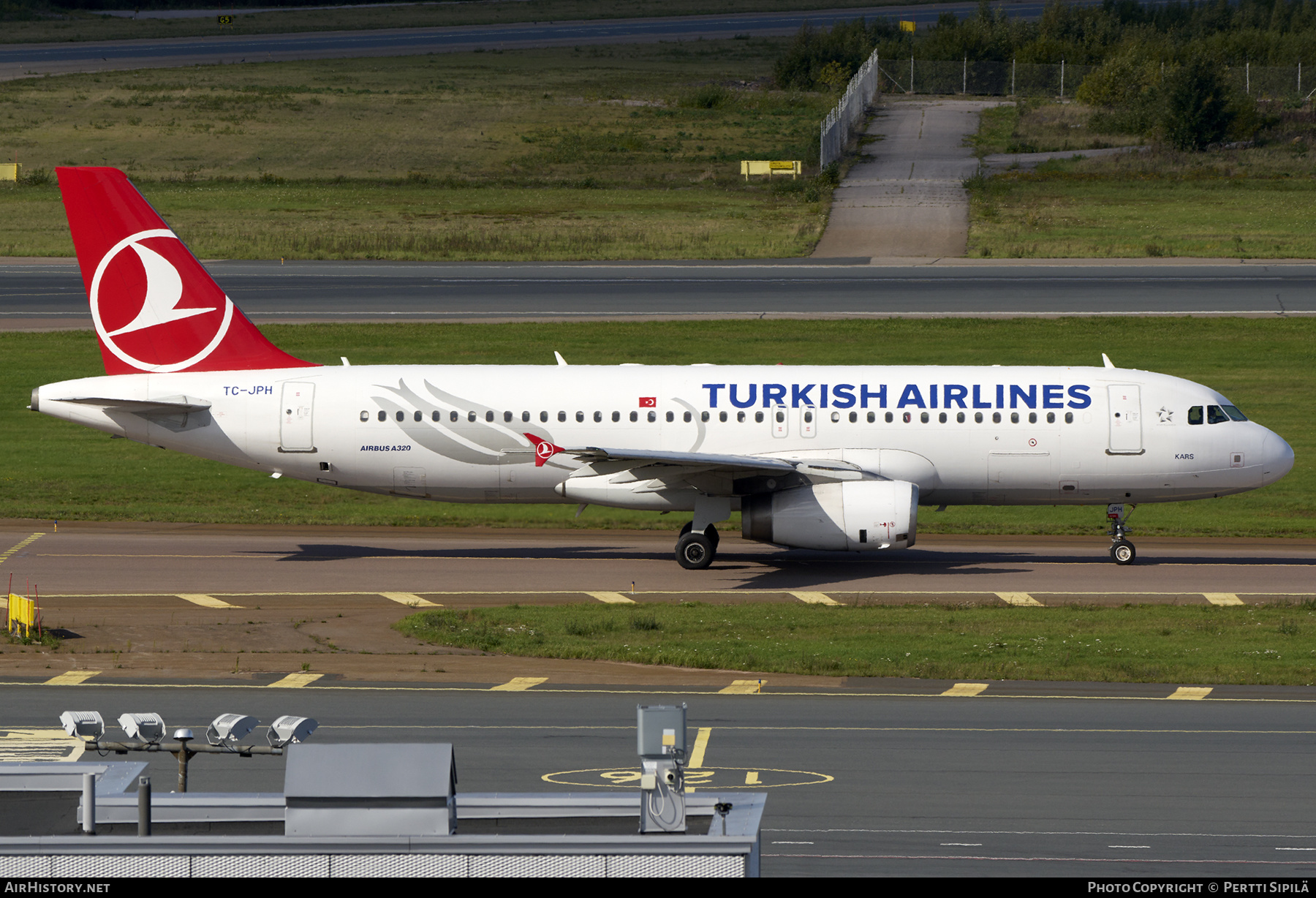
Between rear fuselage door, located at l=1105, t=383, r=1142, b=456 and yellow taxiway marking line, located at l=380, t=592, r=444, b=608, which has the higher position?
rear fuselage door, located at l=1105, t=383, r=1142, b=456

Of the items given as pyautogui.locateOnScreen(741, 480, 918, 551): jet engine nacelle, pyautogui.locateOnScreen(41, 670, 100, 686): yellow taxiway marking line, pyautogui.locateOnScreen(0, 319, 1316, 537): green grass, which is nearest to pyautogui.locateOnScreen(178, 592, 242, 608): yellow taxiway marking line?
pyautogui.locateOnScreen(41, 670, 100, 686): yellow taxiway marking line

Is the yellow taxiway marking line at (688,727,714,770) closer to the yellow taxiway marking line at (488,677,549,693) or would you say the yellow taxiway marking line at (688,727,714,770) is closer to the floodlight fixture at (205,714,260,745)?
→ the yellow taxiway marking line at (488,677,549,693)

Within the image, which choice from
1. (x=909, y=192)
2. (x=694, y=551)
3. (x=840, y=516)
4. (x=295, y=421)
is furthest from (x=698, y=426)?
(x=909, y=192)

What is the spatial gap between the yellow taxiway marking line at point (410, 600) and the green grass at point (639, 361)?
937 centimetres

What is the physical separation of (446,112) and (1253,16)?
85.7 m

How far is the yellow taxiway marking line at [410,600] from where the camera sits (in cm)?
3378

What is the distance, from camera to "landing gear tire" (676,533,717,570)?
3772cm

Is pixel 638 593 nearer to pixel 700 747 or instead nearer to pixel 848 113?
pixel 700 747

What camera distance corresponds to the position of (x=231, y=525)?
4309 centimetres

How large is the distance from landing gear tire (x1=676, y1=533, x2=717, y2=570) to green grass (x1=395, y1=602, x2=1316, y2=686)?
3744mm

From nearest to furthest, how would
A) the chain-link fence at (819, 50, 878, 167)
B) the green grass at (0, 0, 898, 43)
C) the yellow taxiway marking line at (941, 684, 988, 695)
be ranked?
the yellow taxiway marking line at (941, 684, 988, 695) → the chain-link fence at (819, 50, 878, 167) → the green grass at (0, 0, 898, 43)

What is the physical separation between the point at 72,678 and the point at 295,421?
11681 mm

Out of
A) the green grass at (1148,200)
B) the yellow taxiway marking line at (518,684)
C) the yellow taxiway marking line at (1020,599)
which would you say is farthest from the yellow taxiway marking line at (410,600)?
the green grass at (1148,200)

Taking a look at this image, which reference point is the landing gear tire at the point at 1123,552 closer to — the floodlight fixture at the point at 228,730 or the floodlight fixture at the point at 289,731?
the floodlight fixture at the point at 289,731
